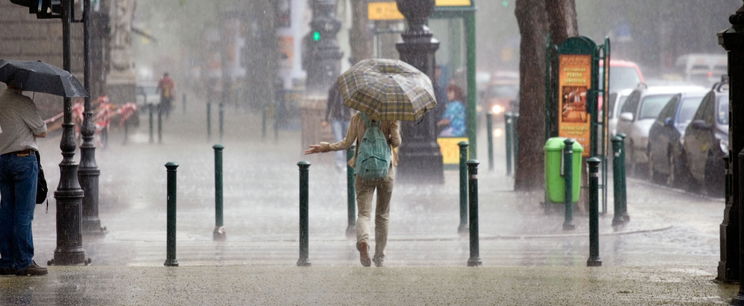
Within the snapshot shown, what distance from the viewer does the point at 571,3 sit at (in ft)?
63.1

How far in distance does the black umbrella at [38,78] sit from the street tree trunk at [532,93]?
9822 mm

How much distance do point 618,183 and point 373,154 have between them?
18.3 ft

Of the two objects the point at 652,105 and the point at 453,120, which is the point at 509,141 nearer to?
the point at 453,120

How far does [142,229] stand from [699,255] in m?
5.72

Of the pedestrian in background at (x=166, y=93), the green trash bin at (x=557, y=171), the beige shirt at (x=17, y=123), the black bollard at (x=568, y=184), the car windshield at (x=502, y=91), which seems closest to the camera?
the beige shirt at (x=17, y=123)

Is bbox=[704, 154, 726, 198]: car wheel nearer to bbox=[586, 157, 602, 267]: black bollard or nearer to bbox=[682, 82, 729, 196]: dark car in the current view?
bbox=[682, 82, 729, 196]: dark car

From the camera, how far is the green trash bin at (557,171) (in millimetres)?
17125

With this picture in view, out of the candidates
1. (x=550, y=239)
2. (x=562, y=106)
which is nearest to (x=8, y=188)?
(x=550, y=239)

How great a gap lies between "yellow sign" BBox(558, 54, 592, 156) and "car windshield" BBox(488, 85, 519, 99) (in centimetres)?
3089

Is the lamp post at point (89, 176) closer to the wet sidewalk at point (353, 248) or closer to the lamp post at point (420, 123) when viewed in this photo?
the wet sidewalk at point (353, 248)

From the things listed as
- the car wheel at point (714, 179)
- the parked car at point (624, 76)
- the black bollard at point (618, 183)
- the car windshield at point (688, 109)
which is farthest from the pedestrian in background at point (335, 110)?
the parked car at point (624, 76)

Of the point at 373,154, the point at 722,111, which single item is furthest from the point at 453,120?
the point at 373,154

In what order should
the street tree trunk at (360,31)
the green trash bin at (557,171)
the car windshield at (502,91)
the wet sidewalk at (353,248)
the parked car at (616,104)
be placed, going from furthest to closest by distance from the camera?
the car windshield at (502,91), the street tree trunk at (360,31), the parked car at (616,104), the green trash bin at (557,171), the wet sidewalk at (353,248)

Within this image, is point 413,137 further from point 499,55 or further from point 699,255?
point 499,55
